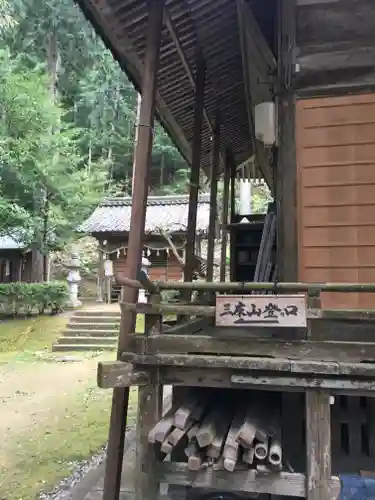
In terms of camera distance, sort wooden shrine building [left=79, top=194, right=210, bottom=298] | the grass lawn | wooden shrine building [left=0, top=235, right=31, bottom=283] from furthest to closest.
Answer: wooden shrine building [left=0, top=235, right=31, bottom=283] < wooden shrine building [left=79, top=194, right=210, bottom=298] < the grass lawn

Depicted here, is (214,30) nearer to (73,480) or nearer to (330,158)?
(330,158)

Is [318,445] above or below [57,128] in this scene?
below

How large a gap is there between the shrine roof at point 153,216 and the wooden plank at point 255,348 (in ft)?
53.5

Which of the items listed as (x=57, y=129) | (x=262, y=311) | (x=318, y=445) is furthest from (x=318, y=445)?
(x=57, y=129)

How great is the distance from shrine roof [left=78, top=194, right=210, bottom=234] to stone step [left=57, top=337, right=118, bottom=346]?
6.00m

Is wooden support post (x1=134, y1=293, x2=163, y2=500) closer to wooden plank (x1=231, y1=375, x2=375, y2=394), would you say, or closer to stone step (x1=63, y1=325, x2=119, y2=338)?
wooden plank (x1=231, y1=375, x2=375, y2=394)

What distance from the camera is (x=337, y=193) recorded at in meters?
4.64

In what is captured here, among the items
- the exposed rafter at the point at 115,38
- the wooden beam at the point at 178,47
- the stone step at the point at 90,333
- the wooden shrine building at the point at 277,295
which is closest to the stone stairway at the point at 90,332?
the stone step at the point at 90,333

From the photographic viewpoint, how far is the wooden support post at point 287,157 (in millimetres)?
Answer: 4664

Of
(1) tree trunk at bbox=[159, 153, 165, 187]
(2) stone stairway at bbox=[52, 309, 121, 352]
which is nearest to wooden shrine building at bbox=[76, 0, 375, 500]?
(2) stone stairway at bbox=[52, 309, 121, 352]

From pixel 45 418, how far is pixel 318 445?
6.26 meters

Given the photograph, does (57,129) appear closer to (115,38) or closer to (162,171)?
(162,171)

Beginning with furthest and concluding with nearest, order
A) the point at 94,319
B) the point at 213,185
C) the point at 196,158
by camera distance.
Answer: the point at 94,319 < the point at 213,185 < the point at 196,158

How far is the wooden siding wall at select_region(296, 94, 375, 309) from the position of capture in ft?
15.0
